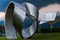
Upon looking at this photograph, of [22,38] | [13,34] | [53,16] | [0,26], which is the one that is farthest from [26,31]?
[0,26]

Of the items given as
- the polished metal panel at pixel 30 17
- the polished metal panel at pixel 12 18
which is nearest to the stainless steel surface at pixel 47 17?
the polished metal panel at pixel 30 17

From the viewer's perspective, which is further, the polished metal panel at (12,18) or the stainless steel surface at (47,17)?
the stainless steel surface at (47,17)

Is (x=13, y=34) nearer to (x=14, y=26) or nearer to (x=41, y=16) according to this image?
(x=14, y=26)

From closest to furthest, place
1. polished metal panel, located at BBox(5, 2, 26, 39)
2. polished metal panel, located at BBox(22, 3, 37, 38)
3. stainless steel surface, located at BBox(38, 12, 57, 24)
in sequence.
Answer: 1. polished metal panel, located at BBox(5, 2, 26, 39)
2. polished metal panel, located at BBox(22, 3, 37, 38)
3. stainless steel surface, located at BBox(38, 12, 57, 24)

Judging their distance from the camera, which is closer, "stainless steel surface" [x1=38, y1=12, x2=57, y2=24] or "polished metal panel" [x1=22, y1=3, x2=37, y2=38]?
"polished metal panel" [x1=22, y1=3, x2=37, y2=38]

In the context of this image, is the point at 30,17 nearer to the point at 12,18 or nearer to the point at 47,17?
the point at 12,18

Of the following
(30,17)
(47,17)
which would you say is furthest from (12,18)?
(47,17)

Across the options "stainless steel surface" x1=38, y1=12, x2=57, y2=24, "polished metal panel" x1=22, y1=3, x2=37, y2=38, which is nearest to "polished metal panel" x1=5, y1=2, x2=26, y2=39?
"polished metal panel" x1=22, y1=3, x2=37, y2=38

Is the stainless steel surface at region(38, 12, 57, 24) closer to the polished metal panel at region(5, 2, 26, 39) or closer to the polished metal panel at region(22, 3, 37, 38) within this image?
the polished metal panel at region(22, 3, 37, 38)

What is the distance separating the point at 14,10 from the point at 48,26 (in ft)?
56.0

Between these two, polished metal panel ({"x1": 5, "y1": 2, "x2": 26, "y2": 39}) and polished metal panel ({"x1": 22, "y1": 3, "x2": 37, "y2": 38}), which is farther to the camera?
polished metal panel ({"x1": 22, "y1": 3, "x2": 37, "y2": 38})

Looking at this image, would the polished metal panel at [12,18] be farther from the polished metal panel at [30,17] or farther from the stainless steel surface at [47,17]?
the stainless steel surface at [47,17]

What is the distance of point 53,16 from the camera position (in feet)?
94.2

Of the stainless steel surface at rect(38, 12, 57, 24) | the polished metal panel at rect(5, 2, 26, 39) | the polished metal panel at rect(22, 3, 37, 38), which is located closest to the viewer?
the polished metal panel at rect(5, 2, 26, 39)
